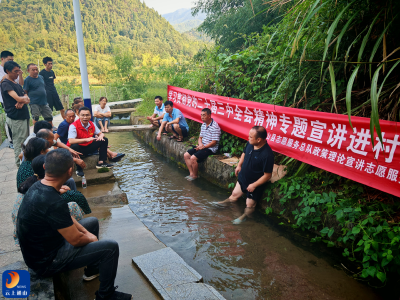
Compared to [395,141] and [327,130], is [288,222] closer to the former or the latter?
[327,130]

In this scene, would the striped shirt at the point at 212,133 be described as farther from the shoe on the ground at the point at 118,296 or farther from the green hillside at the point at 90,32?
the green hillside at the point at 90,32

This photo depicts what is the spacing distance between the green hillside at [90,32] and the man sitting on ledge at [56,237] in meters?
53.9

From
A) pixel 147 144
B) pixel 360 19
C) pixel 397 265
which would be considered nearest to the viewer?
pixel 397 265

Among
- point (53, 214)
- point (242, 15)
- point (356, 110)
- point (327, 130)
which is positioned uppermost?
point (242, 15)

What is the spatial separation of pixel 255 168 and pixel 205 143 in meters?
2.16

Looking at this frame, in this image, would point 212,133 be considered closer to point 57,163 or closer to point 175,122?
point 175,122

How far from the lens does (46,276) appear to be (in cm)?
238

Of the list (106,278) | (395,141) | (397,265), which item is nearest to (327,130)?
(395,141)

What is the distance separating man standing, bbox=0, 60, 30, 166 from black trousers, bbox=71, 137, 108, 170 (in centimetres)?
107

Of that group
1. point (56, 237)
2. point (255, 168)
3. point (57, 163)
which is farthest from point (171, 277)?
point (255, 168)

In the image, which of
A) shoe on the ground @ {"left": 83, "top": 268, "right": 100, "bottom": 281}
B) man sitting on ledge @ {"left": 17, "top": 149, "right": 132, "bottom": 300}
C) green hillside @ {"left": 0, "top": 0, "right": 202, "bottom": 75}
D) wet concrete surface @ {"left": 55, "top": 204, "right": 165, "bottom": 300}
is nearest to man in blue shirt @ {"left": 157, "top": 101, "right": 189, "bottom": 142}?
wet concrete surface @ {"left": 55, "top": 204, "right": 165, "bottom": 300}

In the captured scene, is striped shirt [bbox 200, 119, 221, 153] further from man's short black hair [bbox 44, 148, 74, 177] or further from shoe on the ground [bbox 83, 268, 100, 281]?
man's short black hair [bbox 44, 148, 74, 177]

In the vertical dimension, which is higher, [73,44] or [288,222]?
[73,44]

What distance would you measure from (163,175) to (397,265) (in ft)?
16.9
